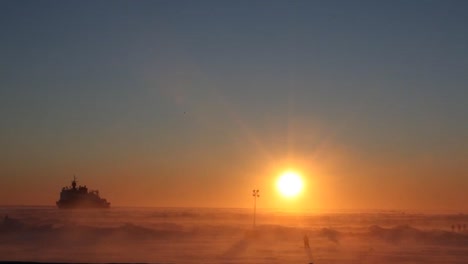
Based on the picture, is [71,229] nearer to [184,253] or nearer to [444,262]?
[184,253]

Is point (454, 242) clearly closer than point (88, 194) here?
Yes

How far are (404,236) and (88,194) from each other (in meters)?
121

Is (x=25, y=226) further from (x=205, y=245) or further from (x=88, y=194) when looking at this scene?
(x=88, y=194)

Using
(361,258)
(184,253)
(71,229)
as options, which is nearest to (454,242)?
(361,258)

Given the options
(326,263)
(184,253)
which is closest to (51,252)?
(184,253)

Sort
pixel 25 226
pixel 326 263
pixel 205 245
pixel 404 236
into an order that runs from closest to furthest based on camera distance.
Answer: pixel 326 263
pixel 205 245
pixel 404 236
pixel 25 226

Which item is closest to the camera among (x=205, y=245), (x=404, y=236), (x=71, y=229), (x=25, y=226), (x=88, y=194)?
(x=205, y=245)

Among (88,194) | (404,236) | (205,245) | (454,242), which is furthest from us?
(88,194)

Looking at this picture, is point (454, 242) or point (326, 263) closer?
point (326, 263)

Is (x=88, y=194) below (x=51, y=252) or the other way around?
the other way around

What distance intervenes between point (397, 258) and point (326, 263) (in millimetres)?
8913

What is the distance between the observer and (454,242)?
7169 cm

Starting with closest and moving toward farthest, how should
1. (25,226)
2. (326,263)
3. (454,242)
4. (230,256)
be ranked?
(326,263) < (230,256) < (454,242) < (25,226)

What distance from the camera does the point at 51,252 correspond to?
164 ft
